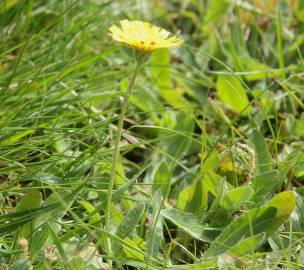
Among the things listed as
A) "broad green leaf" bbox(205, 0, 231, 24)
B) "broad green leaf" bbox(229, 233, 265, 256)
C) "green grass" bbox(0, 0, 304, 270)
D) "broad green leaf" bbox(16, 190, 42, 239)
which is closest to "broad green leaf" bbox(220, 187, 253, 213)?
"green grass" bbox(0, 0, 304, 270)

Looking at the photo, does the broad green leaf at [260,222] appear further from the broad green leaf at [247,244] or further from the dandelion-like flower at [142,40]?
the dandelion-like flower at [142,40]

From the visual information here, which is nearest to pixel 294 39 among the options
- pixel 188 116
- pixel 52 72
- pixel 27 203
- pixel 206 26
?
pixel 206 26

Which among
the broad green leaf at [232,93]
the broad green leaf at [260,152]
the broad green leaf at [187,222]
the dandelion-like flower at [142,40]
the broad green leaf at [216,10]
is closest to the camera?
the dandelion-like flower at [142,40]

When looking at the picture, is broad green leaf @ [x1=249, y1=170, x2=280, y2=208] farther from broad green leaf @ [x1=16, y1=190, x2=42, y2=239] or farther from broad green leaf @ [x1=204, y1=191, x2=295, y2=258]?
broad green leaf @ [x1=16, y1=190, x2=42, y2=239]

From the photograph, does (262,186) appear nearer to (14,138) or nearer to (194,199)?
(194,199)

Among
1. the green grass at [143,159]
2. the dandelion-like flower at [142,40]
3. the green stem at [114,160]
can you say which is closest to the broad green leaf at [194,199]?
the green grass at [143,159]

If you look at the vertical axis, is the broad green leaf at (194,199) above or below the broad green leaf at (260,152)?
above

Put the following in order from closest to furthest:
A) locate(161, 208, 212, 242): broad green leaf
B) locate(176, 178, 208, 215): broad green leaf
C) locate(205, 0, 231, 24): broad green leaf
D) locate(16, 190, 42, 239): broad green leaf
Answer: locate(16, 190, 42, 239): broad green leaf, locate(161, 208, 212, 242): broad green leaf, locate(176, 178, 208, 215): broad green leaf, locate(205, 0, 231, 24): broad green leaf

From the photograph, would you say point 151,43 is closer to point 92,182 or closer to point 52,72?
point 92,182
